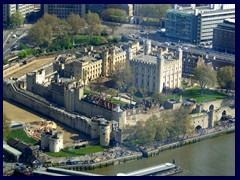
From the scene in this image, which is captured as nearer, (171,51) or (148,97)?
(148,97)

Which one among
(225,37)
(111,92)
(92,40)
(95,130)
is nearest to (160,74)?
(111,92)

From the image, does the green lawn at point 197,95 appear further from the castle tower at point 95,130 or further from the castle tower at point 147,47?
the castle tower at point 95,130

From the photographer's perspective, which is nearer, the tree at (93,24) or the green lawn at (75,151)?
the green lawn at (75,151)

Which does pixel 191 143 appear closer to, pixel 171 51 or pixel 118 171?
pixel 118 171

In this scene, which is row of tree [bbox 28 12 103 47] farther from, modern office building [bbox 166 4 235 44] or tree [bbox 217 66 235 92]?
tree [bbox 217 66 235 92]

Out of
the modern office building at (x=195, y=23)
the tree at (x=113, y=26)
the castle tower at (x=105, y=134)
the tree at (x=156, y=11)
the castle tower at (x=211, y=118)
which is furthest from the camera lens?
the tree at (x=156, y=11)

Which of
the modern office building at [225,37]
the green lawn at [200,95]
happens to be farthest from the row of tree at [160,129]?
the modern office building at [225,37]
